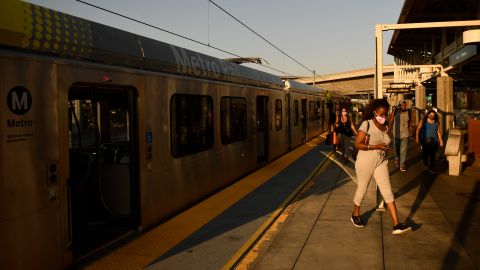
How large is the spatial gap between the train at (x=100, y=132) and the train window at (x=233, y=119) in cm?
2

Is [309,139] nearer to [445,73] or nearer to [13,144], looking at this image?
[445,73]

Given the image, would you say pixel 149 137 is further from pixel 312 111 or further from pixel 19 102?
pixel 312 111

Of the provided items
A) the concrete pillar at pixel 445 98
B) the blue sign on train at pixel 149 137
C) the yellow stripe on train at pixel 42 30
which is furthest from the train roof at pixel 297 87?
the yellow stripe on train at pixel 42 30

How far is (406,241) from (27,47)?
4.69 meters

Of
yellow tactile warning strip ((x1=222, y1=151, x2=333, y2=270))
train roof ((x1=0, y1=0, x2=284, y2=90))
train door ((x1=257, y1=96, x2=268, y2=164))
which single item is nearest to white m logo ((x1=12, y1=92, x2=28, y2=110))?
train roof ((x1=0, y1=0, x2=284, y2=90))

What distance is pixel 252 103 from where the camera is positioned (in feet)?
35.7

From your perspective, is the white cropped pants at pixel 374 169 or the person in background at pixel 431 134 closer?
the white cropped pants at pixel 374 169

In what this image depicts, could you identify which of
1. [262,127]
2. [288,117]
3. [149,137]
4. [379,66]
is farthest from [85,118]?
[288,117]

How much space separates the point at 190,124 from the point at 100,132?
1.38m

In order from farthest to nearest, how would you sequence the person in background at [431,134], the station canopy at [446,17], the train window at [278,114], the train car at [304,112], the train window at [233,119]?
the train car at [304,112] < the station canopy at [446,17] < the train window at [278,114] < the person in background at [431,134] < the train window at [233,119]

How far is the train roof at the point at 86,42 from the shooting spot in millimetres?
3787

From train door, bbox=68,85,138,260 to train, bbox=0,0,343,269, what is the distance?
0.6 inches

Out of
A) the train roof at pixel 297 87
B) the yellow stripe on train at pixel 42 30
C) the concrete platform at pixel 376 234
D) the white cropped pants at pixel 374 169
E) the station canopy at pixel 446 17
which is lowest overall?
the concrete platform at pixel 376 234

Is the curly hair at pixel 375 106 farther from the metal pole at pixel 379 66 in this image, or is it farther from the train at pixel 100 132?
the train at pixel 100 132
